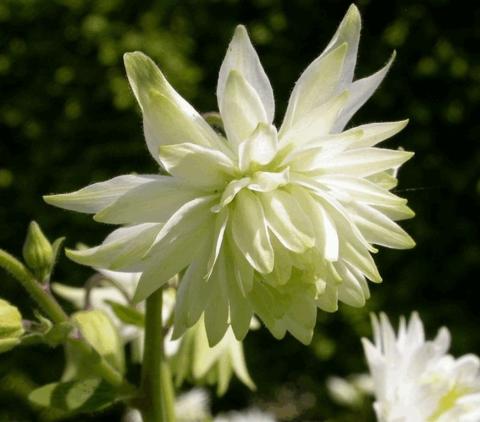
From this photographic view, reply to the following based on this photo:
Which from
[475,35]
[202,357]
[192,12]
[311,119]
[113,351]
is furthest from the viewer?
[192,12]

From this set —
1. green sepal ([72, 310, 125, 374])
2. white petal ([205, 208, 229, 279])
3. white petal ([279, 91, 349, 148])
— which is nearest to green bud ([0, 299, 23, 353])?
green sepal ([72, 310, 125, 374])

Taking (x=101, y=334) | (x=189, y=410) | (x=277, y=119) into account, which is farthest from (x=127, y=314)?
(x=277, y=119)

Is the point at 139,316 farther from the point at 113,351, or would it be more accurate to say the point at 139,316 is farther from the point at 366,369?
the point at 366,369

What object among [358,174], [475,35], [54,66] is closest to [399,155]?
[358,174]

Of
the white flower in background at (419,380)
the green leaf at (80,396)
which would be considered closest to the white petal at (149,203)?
Answer: the green leaf at (80,396)

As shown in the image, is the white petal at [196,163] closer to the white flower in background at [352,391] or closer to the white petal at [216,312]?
the white petal at [216,312]

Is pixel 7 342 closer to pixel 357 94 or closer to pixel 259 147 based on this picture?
pixel 259 147

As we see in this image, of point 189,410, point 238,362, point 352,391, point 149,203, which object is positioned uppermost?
point 149,203
